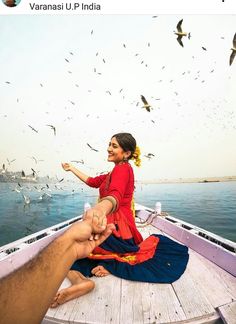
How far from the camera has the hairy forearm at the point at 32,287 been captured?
3.12ft

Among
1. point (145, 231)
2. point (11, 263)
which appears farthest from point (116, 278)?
point (145, 231)

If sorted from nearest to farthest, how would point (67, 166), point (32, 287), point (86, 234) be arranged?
point (32, 287) < point (86, 234) < point (67, 166)

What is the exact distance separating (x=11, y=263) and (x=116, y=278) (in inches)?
58.2

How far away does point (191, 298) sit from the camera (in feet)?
9.21

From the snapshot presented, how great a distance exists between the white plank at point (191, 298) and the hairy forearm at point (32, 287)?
1868mm

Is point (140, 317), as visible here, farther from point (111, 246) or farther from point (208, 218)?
point (208, 218)

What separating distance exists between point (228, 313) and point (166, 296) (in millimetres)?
677

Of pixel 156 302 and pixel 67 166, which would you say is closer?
pixel 156 302

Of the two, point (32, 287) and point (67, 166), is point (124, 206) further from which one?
point (32, 287)

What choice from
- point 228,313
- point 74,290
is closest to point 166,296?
point 228,313

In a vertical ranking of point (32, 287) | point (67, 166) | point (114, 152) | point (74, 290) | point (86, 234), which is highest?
point (114, 152)

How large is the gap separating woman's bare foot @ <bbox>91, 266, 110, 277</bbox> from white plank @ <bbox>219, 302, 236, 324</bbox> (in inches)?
56.8

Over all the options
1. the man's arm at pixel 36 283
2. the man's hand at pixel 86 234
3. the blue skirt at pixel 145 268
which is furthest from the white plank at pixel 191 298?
the man's arm at pixel 36 283

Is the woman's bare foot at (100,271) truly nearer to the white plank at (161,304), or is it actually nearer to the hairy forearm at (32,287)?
the white plank at (161,304)
